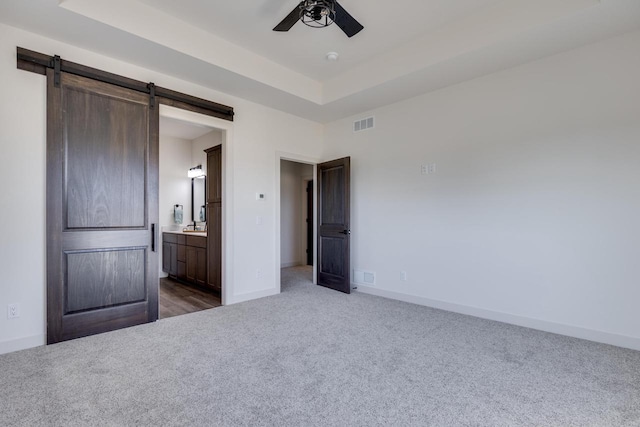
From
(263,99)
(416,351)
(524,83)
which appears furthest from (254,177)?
(524,83)

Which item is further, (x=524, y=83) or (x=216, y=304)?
(x=216, y=304)

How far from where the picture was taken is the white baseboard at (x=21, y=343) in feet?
8.47

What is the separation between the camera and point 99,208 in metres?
3.06

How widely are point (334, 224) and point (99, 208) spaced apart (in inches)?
125

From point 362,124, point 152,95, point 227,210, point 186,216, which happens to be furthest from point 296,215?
point 152,95

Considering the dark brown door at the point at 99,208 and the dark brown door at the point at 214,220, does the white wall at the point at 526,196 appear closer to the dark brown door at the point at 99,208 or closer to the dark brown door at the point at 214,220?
the dark brown door at the point at 214,220

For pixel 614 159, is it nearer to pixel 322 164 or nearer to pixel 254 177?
pixel 322 164

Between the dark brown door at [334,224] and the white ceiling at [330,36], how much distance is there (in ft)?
4.43

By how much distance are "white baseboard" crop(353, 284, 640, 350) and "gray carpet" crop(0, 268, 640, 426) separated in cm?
11

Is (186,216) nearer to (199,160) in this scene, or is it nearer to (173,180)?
(173,180)

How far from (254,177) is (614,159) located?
4102mm

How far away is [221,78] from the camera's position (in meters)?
3.65

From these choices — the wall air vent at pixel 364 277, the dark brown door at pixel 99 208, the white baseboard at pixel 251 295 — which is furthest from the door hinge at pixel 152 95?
the wall air vent at pixel 364 277

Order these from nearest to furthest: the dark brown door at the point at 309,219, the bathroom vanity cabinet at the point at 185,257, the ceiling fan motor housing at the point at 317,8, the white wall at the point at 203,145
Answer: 1. the ceiling fan motor housing at the point at 317,8
2. the bathroom vanity cabinet at the point at 185,257
3. the white wall at the point at 203,145
4. the dark brown door at the point at 309,219
